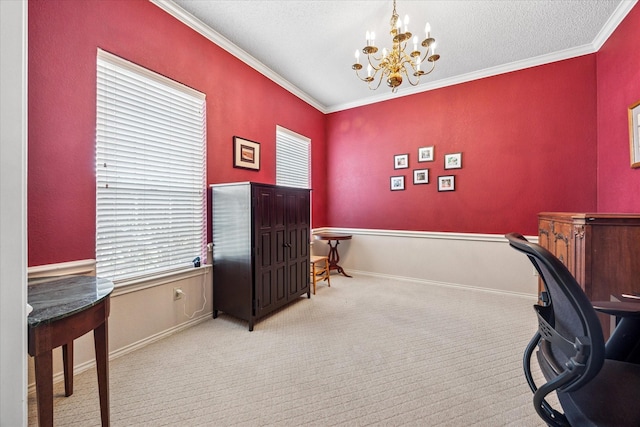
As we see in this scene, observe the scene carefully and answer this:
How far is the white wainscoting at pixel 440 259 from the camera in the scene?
3.57 meters

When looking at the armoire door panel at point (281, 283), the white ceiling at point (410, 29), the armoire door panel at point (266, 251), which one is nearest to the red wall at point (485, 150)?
the white ceiling at point (410, 29)

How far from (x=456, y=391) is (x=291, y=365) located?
1.18 m

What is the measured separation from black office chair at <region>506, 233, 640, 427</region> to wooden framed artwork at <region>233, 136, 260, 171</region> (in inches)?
116

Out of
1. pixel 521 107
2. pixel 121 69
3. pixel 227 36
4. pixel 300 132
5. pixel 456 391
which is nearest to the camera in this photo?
pixel 456 391

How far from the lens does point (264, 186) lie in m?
2.76

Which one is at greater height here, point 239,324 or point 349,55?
point 349,55

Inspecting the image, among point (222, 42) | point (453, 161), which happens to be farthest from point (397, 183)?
point (222, 42)

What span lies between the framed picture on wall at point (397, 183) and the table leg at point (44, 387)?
14.0ft

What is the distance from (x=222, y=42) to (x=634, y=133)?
14.0 ft

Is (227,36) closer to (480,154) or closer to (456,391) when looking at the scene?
(480,154)

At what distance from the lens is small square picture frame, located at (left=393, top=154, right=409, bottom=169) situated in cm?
431

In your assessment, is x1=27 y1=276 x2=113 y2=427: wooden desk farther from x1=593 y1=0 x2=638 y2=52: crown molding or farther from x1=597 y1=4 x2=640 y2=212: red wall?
x1=593 y1=0 x2=638 y2=52: crown molding

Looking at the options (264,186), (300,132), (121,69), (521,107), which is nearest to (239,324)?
(264,186)

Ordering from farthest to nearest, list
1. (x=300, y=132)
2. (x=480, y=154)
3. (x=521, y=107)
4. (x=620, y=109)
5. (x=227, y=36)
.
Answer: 1. (x=300, y=132)
2. (x=480, y=154)
3. (x=521, y=107)
4. (x=227, y=36)
5. (x=620, y=109)
